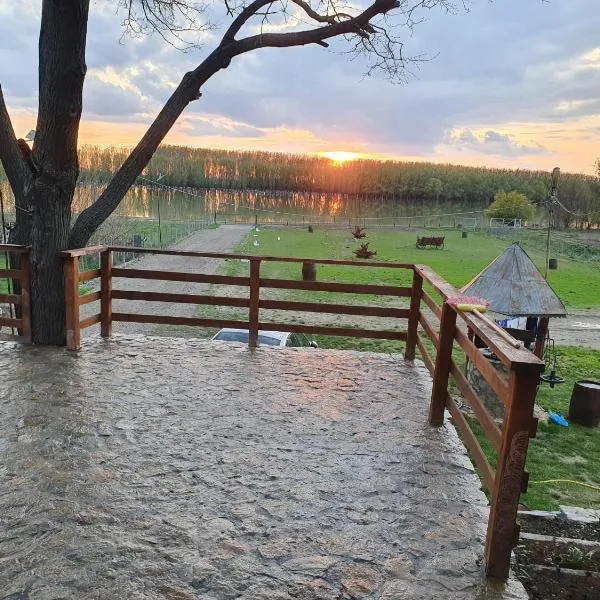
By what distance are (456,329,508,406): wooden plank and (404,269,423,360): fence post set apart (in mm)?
1881

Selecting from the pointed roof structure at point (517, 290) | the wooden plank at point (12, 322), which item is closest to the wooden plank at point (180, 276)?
the wooden plank at point (12, 322)

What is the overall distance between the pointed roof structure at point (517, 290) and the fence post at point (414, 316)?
11.3 ft

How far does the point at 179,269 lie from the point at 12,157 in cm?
1433

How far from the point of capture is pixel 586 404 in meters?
8.46

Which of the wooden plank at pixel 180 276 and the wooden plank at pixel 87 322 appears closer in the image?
the wooden plank at pixel 87 322

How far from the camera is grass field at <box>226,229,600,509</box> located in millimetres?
6734

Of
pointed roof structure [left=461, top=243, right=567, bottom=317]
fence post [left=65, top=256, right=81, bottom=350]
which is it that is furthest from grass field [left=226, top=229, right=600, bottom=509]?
fence post [left=65, top=256, right=81, bottom=350]

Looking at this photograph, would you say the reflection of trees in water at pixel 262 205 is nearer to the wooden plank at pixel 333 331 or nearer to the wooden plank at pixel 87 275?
the wooden plank at pixel 87 275

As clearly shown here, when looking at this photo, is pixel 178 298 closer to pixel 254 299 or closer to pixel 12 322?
pixel 254 299

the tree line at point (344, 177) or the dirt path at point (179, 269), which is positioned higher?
the tree line at point (344, 177)

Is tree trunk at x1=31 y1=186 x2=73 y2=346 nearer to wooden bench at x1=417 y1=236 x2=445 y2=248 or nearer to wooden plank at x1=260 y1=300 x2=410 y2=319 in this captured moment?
wooden plank at x1=260 y1=300 x2=410 y2=319

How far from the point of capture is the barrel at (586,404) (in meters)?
8.34

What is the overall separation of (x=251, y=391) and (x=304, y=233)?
2874 centimetres

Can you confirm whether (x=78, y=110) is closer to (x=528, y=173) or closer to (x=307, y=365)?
(x=307, y=365)
